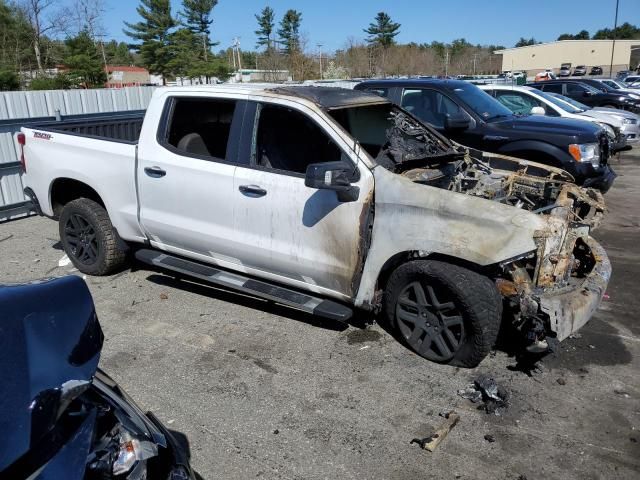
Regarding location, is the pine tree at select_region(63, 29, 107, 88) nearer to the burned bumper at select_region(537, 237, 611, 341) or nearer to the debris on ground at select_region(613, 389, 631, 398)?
the burned bumper at select_region(537, 237, 611, 341)

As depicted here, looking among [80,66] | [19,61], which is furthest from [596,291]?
[80,66]

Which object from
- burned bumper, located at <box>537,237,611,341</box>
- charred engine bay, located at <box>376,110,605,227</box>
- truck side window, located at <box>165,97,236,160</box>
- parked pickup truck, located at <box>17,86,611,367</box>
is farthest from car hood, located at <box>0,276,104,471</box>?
truck side window, located at <box>165,97,236,160</box>

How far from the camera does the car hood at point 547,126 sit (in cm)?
785

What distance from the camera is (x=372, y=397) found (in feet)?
12.2

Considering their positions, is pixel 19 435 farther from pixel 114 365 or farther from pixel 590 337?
pixel 590 337

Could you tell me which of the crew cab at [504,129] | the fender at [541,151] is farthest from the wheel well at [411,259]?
the fender at [541,151]

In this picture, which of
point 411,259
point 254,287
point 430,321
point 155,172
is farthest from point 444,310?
point 155,172

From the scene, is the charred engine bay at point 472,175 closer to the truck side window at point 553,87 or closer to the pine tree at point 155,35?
the truck side window at point 553,87

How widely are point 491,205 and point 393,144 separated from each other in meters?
1.53

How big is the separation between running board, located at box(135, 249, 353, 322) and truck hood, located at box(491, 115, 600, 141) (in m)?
4.97

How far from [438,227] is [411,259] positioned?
1.34ft

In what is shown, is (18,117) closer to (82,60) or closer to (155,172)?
(155,172)

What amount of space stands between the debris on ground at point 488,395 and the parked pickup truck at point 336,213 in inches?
7.8

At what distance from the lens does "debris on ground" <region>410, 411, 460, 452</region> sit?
3.22 m
